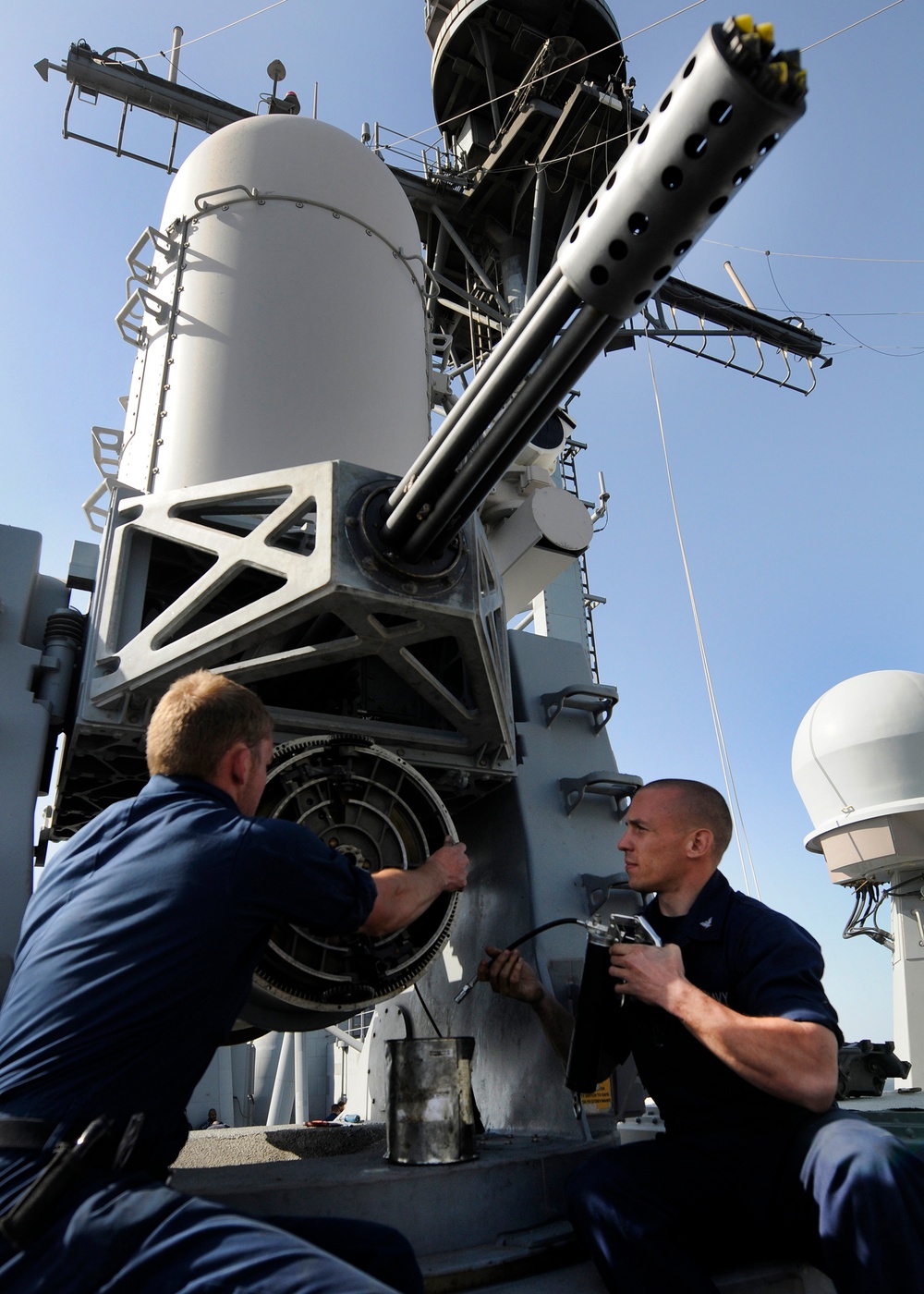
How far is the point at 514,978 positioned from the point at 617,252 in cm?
233

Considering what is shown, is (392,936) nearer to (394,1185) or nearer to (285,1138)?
(394,1185)

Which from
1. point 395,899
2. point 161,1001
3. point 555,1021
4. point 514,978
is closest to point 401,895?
point 395,899

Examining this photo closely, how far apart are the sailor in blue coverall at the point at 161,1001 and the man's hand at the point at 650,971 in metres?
0.72

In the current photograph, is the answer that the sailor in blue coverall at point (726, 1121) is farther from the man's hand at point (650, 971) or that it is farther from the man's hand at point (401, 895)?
the man's hand at point (401, 895)

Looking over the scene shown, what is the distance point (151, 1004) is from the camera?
1.59 m

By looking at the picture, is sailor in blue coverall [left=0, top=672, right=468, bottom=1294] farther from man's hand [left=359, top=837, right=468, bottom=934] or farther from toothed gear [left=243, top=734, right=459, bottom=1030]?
toothed gear [left=243, top=734, right=459, bottom=1030]

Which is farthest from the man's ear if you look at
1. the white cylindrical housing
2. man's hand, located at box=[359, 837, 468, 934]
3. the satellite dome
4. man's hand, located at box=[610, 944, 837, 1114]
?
the satellite dome

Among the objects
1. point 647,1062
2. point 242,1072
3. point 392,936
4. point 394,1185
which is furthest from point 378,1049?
point 242,1072

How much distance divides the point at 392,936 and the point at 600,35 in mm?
11838

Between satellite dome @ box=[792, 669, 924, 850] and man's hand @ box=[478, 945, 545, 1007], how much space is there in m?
7.40

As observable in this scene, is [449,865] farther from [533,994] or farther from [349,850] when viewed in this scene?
[533,994]

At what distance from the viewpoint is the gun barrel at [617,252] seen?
1975mm

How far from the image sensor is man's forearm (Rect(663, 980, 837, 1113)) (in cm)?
200

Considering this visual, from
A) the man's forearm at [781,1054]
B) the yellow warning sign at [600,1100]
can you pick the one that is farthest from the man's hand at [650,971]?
the yellow warning sign at [600,1100]
